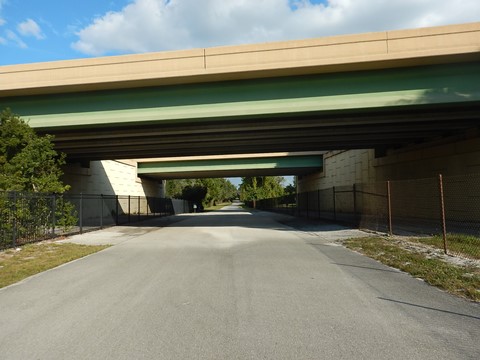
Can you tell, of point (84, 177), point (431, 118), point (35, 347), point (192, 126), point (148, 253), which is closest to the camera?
point (35, 347)

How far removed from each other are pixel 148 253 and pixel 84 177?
22193 mm

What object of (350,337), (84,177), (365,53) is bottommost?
(350,337)

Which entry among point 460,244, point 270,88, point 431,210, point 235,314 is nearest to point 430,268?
point 460,244

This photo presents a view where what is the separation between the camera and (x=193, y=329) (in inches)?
Answer: 185

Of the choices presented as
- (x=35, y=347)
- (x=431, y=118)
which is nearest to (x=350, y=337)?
(x=35, y=347)

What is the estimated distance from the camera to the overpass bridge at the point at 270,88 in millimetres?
14711

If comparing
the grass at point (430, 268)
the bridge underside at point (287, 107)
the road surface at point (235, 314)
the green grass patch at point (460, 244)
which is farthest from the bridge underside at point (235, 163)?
the road surface at point (235, 314)

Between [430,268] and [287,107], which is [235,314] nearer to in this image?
[430,268]

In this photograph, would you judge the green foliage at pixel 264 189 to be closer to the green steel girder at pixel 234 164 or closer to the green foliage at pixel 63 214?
the green steel girder at pixel 234 164

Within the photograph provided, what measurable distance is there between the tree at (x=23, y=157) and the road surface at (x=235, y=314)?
27.8 feet

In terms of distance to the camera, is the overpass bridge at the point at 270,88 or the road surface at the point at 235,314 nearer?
the road surface at the point at 235,314

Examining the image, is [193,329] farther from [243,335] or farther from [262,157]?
[262,157]

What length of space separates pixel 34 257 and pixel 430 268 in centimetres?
1014

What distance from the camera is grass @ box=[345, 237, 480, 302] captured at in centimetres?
661
